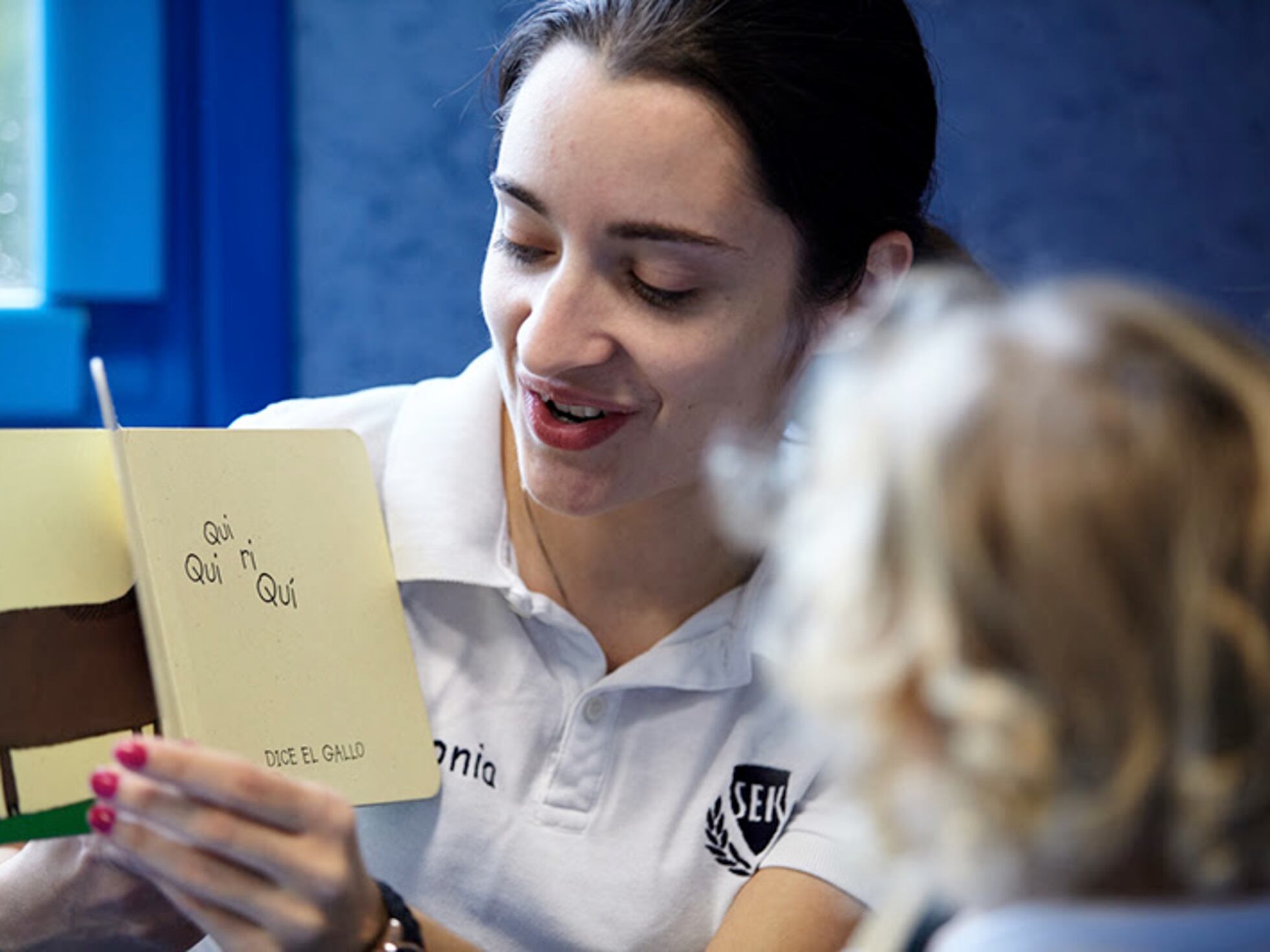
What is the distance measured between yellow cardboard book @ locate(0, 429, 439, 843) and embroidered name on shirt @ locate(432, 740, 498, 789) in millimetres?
38

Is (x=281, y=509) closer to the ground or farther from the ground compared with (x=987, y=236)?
closer to the ground

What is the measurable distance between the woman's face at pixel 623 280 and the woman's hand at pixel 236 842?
35 cm

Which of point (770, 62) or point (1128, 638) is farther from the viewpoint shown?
point (770, 62)

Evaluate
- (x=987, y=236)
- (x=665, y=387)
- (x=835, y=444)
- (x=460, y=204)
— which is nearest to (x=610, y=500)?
(x=665, y=387)

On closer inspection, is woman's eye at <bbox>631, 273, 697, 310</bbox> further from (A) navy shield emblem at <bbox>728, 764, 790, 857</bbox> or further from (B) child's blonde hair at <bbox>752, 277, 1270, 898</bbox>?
(B) child's blonde hair at <bbox>752, 277, 1270, 898</bbox>

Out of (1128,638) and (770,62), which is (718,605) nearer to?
(770,62)

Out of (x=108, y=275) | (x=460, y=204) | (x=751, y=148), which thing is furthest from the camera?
(x=460, y=204)

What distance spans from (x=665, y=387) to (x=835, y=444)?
48 centimetres

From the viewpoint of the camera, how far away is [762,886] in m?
1.08

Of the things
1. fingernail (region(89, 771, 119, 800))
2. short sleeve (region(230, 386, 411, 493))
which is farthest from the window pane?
fingernail (region(89, 771, 119, 800))

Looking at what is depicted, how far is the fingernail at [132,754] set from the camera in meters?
0.76

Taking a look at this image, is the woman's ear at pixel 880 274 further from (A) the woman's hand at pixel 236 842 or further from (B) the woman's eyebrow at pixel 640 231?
(A) the woman's hand at pixel 236 842

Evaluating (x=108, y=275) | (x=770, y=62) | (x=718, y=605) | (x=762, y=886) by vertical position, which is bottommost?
(x=762, y=886)

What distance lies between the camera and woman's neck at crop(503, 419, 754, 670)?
1193mm
